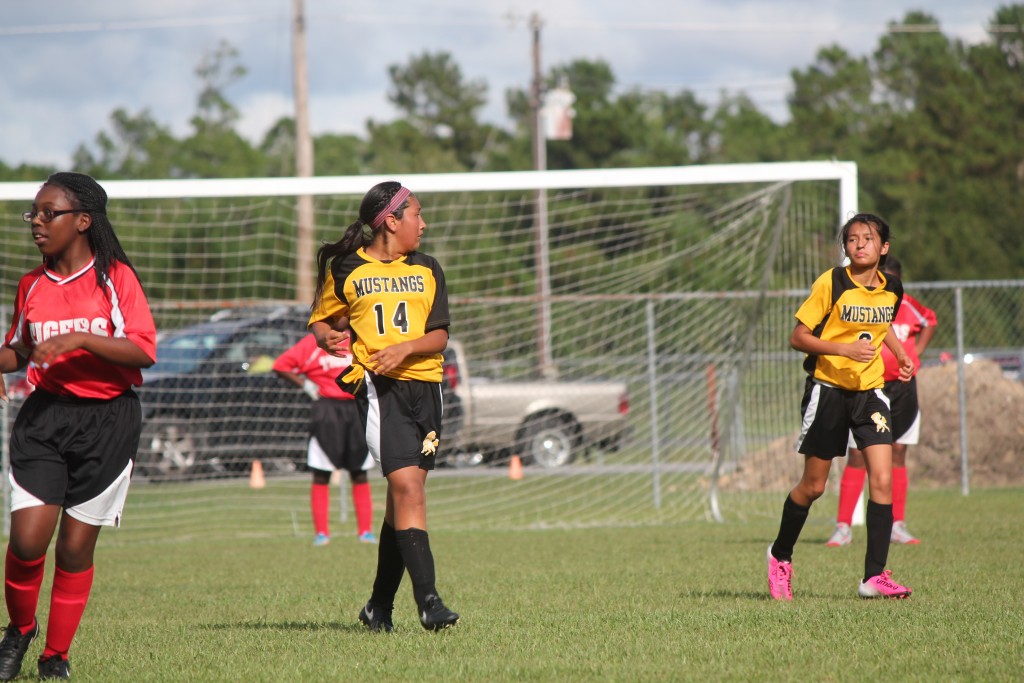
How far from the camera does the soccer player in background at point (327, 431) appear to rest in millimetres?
10312

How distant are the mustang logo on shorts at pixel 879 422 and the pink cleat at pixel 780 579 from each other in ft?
2.87

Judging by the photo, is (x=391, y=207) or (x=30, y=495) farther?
(x=391, y=207)

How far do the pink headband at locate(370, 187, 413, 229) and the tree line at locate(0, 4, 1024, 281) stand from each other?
37.7 m

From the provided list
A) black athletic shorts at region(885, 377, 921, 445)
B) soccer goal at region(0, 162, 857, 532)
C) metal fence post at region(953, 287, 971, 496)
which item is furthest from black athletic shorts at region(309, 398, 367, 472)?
metal fence post at region(953, 287, 971, 496)

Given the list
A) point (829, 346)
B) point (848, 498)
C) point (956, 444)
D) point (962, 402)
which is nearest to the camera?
point (829, 346)

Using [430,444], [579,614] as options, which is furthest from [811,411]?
[430,444]

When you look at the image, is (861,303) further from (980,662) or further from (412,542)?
(412,542)

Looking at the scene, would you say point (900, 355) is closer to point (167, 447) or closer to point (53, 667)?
point (53, 667)

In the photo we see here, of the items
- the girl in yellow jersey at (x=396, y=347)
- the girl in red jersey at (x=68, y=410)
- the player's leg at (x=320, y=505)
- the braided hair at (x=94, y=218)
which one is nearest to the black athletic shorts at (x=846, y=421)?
the girl in yellow jersey at (x=396, y=347)

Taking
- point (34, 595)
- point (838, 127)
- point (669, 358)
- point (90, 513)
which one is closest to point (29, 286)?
point (90, 513)

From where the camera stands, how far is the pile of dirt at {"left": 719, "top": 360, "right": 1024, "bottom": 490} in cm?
1389

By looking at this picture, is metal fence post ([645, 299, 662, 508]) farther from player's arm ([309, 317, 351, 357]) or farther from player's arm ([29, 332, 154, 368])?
player's arm ([29, 332, 154, 368])

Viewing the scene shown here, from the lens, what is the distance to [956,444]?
14117 mm

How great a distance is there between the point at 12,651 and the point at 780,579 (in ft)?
12.5
